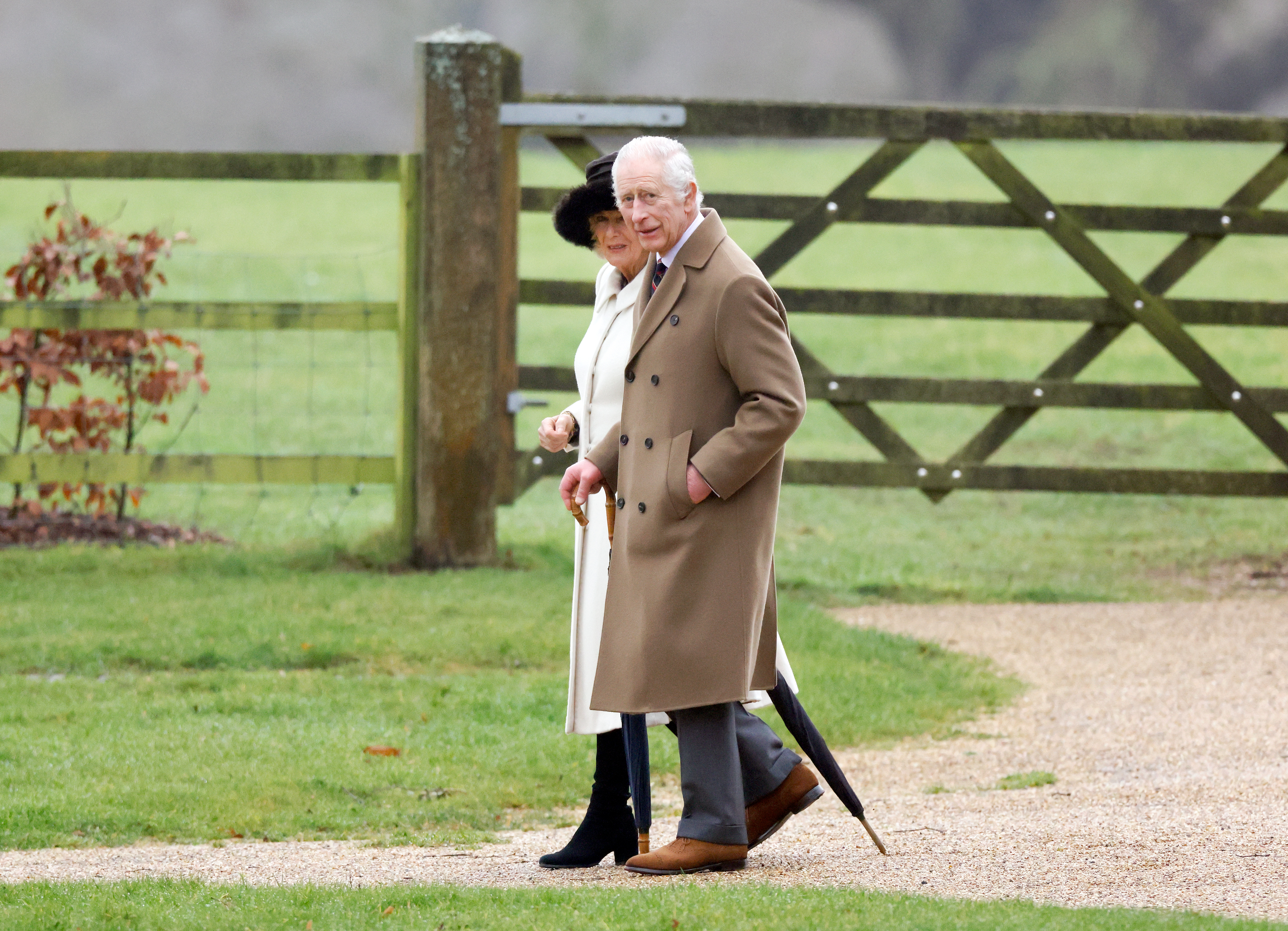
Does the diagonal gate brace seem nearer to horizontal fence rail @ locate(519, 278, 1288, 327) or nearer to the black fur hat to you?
horizontal fence rail @ locate(519, 278, 1288, 327)

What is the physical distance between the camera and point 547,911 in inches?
128

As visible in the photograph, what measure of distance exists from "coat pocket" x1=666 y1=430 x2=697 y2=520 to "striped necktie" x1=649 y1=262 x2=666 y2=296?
1.22 feet

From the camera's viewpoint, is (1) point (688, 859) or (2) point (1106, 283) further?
(2) point (1106, 283)

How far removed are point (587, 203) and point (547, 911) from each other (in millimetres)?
1669

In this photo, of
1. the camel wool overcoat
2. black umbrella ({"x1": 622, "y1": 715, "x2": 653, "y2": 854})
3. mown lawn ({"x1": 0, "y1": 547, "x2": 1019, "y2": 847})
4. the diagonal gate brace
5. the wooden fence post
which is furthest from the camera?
the diagonal gate brace

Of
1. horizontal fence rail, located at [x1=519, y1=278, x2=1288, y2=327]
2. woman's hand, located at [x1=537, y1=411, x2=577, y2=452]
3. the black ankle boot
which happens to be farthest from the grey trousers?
horizontal fence rail, located at [x1=519, y1=278, x2=1288, y2=327]

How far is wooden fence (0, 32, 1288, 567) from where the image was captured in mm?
7289

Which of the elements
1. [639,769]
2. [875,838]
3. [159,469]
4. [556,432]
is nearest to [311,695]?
[159,469]

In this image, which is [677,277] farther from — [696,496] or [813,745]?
[813,745]

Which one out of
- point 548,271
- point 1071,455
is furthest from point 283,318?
point 548,271

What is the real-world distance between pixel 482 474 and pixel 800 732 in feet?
12.2

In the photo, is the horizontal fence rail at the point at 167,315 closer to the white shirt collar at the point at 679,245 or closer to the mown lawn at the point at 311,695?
the mown lawn at the point at 311,695

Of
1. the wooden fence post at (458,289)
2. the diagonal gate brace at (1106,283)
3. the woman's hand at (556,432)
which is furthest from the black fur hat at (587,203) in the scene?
the diagonal gate brace at (1106,283)

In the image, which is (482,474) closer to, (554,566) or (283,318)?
(554,566)
